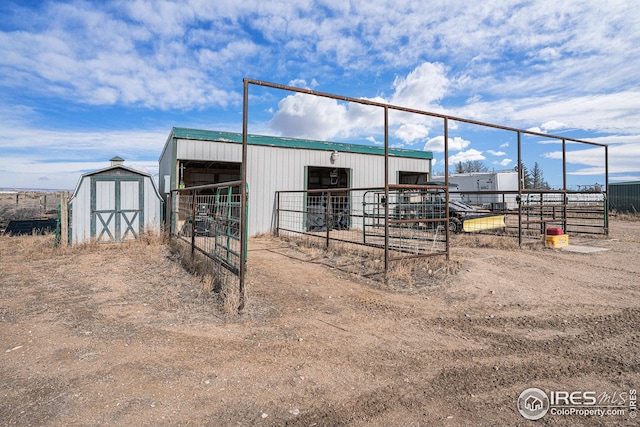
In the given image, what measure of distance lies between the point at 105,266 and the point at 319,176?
42.3ft

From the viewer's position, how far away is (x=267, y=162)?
13.0 m

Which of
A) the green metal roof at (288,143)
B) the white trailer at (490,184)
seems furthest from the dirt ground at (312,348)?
the white trailer at (490,184)

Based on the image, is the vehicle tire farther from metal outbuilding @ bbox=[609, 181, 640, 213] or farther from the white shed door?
metal outbuilding @ bbox=[609, 181, 640, 213]

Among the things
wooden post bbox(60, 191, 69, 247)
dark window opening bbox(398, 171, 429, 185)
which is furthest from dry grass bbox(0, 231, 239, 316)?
dark window opening bbox(398, 171, 429, 185)

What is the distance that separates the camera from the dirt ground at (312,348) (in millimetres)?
2504

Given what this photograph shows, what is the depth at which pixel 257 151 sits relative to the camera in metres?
12.7

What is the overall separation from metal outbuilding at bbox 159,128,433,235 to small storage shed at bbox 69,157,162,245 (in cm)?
93

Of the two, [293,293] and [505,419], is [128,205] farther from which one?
[505,419]

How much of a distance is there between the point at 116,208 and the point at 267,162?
16.6 feet

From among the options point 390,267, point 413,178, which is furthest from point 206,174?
point 390,267

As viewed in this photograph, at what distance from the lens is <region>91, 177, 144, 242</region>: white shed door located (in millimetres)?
10312

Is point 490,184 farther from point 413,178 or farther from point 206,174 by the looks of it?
point 206,174

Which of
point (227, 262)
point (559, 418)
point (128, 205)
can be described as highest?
point (128, 205)

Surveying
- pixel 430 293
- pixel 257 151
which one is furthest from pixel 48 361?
pixel 257 151
